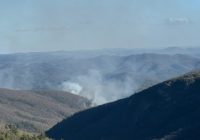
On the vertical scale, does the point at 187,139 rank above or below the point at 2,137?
above

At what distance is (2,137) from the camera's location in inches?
5281

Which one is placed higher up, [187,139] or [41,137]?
[187,139]

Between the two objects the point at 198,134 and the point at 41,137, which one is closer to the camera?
the point at 41,137

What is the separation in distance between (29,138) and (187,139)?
7693 centimetres

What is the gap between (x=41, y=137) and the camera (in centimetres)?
13938

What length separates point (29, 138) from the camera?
443ft

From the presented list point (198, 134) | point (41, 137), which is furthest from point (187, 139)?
point (41, 137)

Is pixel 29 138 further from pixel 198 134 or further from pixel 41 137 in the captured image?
pixel 198 134

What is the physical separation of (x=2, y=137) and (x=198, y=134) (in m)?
82.6

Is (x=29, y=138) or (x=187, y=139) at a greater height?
(x=187, y=139)

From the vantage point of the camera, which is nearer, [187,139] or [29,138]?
[29,138]

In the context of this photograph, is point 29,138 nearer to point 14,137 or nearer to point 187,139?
point 14,137

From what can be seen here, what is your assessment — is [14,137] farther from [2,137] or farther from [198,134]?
[198,134]

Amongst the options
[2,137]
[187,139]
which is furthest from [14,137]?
[187,139]
